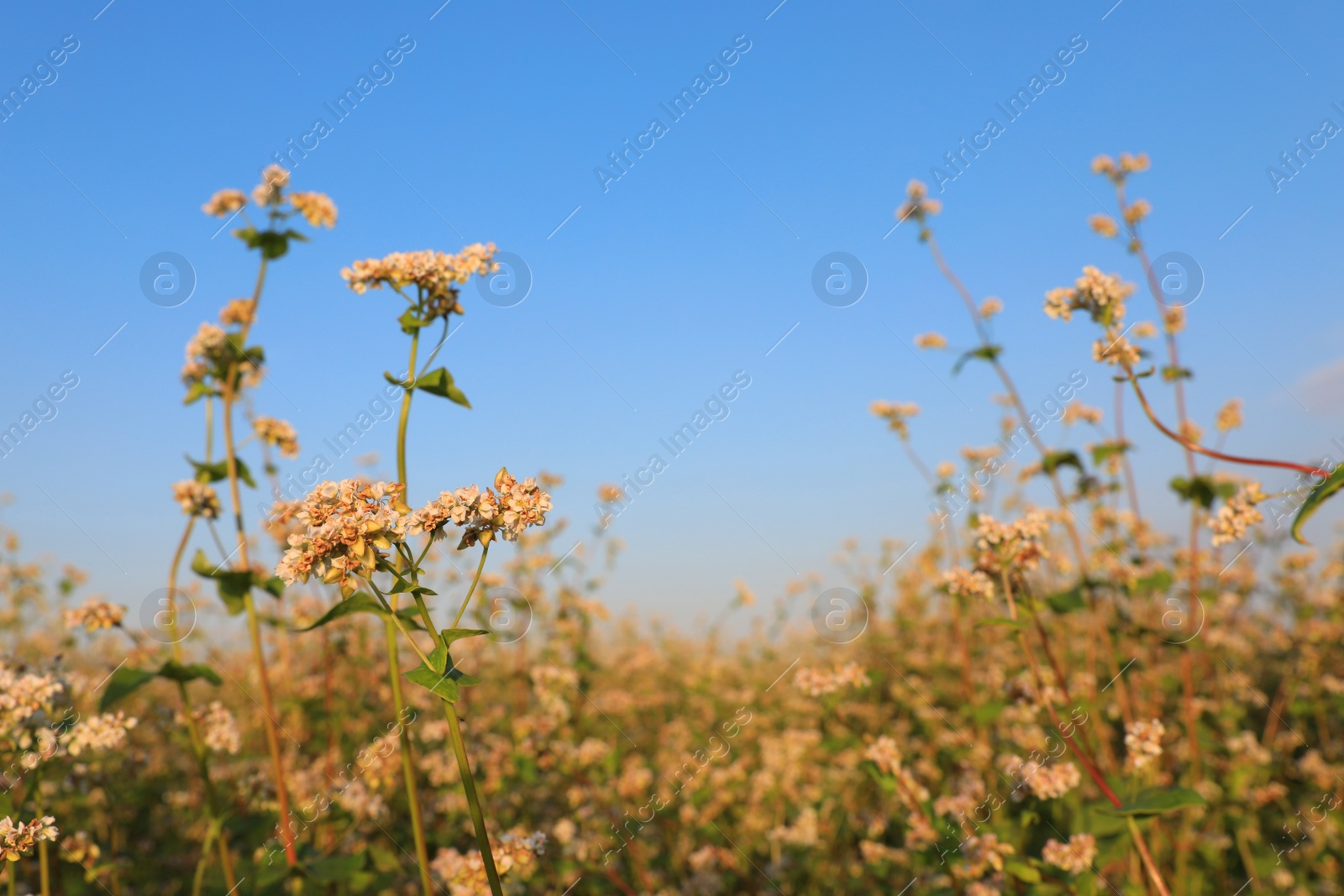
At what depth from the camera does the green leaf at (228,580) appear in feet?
10.4

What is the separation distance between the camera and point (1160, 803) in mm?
2775

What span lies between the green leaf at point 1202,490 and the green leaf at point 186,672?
5.18 metres

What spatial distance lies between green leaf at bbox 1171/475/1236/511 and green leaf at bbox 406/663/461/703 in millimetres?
4561

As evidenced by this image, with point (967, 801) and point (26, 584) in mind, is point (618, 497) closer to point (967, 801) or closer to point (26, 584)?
point (967, 801)

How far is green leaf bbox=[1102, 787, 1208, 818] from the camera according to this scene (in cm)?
263

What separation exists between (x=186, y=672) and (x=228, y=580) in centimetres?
38

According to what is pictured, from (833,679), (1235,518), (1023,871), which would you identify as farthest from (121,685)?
(1235,518)

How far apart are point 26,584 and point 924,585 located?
1034 cm

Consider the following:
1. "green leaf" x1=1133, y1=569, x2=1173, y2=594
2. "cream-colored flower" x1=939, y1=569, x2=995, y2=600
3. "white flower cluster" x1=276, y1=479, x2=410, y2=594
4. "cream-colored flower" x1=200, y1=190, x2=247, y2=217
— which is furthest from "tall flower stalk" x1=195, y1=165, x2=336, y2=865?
"green leaf" x1=1133, y1=569, x2=1173, y2=594

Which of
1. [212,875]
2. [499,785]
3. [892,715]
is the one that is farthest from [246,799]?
[892,715]

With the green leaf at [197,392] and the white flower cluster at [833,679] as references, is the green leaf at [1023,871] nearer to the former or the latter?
the white flower cluster at [833,679]

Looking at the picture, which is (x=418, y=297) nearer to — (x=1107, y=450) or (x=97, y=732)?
(x=97, y=732)

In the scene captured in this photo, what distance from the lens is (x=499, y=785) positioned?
5.02 meters

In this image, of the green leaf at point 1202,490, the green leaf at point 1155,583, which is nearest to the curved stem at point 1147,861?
the green leaf at point 1155,583
